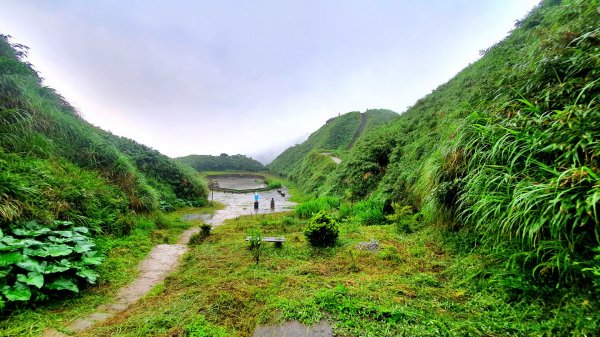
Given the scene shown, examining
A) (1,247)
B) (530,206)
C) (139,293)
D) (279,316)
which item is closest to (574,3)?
(530,206)

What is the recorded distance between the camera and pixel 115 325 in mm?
2602

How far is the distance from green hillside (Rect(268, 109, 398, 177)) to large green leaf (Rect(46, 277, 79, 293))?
29880mm

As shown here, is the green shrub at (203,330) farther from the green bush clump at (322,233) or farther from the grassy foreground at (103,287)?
the green bush clump at (322,233)

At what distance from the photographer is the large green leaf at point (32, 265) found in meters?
→ 2.78

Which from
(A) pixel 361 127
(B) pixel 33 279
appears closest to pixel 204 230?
(B) pixel 33 279

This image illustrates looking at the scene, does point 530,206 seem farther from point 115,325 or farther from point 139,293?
point 139,293

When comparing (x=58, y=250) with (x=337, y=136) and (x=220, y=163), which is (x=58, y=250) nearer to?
(x=337, y=136)

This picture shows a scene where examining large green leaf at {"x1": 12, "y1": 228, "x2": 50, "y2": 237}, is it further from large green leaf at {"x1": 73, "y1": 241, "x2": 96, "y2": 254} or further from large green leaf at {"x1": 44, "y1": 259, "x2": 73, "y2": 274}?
large green leaf at {"x1": 44, "y1": 259, "x2": 73, "y2": 274}

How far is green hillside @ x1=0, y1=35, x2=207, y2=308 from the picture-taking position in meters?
3.01

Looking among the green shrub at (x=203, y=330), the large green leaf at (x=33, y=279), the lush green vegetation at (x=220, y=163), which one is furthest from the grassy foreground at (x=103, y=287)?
the lush green vegetation at (x=220, y=163)

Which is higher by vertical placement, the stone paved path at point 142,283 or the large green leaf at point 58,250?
the large green leaf at point 58,250

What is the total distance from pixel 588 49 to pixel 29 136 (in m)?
11.0

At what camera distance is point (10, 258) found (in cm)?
275

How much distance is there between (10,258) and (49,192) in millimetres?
2600
